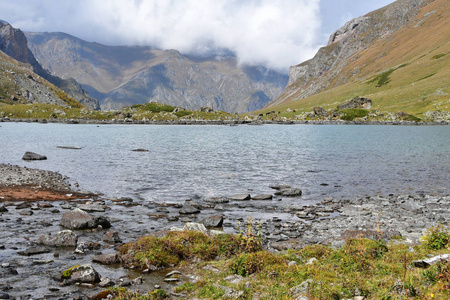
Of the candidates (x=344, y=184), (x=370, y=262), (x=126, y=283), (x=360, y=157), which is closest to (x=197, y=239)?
(x=126, y=283)

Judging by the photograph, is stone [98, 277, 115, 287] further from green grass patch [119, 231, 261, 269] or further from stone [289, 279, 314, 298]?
stone [289, 279, 314, 298]

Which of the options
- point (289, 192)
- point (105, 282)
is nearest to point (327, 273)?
point (105, 282)

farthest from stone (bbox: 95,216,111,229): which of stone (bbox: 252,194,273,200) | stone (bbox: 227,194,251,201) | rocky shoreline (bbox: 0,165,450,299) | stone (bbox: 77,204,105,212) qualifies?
stone (bbox: 252,194,273,200)

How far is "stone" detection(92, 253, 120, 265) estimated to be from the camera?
1583cm

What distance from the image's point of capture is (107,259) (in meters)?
15.9

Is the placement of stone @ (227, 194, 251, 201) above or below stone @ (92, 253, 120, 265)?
below

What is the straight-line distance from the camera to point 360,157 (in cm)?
6625

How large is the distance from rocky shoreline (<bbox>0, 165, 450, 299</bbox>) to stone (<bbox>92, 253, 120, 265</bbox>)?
0.05 metres

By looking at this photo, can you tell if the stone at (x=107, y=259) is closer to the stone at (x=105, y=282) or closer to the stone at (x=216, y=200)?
the stone at (x=105, y=282)

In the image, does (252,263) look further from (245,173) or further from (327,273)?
(245,173)

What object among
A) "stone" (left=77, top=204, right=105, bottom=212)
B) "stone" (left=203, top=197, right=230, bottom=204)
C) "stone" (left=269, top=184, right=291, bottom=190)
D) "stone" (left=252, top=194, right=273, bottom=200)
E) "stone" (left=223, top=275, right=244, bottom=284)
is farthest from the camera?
"stone" (left=269, top=184, right=291, bottom=190)

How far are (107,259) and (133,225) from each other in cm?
737

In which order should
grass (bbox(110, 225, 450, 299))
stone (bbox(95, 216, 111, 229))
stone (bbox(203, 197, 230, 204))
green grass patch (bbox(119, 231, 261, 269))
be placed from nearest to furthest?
1. grass (bbox(110, 225, 450, 299))
2. green grass patch (bbox(119, 231, 261, 269))
3. stone (bbox(95, 216, 111, 229))
4. stone (bbox(203, 197, 230, 204))

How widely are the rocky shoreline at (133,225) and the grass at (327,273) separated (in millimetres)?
1469
